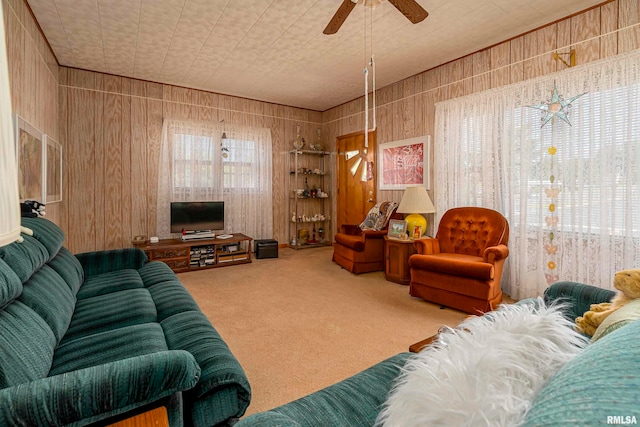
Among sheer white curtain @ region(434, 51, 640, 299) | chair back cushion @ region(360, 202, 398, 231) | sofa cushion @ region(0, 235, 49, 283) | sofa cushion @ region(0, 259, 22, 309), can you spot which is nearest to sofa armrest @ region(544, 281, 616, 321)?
sheer white curtain @ region(434, 51, 640, 299)

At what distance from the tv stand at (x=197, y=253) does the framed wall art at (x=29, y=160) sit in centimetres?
148

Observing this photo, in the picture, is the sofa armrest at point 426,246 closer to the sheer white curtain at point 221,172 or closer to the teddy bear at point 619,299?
the teddy bear at point 619,299

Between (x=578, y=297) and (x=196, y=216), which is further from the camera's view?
(x=196, y=216)

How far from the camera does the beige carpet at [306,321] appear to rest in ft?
6.55

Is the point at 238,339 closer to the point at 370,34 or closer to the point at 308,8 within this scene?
the point at 308,8

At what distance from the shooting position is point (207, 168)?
5.23 m

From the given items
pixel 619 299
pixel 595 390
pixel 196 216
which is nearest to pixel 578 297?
pixel 619 299

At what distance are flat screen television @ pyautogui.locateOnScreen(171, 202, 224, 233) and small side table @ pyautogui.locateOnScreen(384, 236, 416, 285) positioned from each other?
2760 mm

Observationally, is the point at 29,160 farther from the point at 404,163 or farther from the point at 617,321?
the point at 404,163

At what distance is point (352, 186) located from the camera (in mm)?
5883

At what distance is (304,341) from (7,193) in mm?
2298

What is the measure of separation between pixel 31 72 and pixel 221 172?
2.70 m

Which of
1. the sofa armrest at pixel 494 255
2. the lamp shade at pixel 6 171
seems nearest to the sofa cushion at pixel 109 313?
the lamp shade at pixel 6 171

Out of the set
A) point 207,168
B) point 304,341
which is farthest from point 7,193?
point 207,168
